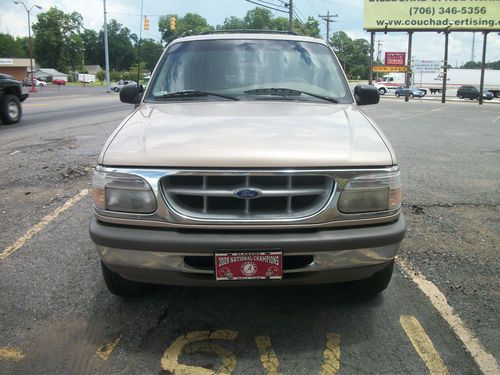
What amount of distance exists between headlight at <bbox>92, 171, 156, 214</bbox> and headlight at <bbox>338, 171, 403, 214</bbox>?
105cm

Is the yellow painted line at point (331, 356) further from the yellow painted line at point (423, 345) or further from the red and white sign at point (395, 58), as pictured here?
the red and white sign at point (395, 58)

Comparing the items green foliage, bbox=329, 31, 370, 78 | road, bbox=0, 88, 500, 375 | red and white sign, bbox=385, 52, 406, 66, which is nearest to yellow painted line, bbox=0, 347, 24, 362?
road, bbox=0, 88, 500, 375

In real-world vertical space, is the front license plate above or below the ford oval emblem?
below

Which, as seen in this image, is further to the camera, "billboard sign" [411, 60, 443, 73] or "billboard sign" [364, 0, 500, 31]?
"billboard sign" [411, 60, 443, 73]

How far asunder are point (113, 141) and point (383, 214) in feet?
5.37

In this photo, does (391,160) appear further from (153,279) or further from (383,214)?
(153,279)

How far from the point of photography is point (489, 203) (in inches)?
235

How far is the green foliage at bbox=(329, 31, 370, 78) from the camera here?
4390 inches

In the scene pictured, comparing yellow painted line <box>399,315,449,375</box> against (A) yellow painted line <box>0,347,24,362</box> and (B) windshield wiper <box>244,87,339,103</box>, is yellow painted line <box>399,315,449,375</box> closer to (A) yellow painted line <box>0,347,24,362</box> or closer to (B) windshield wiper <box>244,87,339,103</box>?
(B) windshield wiper <box>244,87,339,103</box>

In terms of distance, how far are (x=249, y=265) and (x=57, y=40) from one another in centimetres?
12655

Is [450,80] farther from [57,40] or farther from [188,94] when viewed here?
[57,40]

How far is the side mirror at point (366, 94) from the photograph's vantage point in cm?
458

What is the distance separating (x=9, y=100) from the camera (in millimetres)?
14555

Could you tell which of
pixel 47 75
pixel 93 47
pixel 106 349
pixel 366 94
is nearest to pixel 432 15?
pixel 366 94
